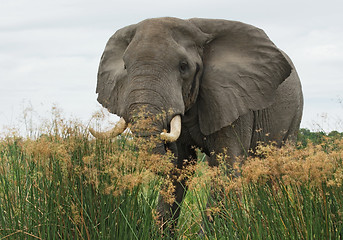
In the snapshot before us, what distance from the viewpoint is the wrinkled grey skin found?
5.89 meters

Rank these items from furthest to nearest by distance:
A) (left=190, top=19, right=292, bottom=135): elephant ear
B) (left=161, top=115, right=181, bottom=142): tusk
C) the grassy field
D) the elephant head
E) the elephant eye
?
(left=190, top=19, right=292, bottom=135): elephant ear
the elephant eye
the elephant head
(left=161, top=115, right=181, bottom=142): tusk
the grassy field

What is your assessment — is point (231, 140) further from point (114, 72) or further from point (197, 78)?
point (114, 72)

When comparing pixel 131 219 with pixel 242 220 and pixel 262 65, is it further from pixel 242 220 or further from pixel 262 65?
pixel 262 65

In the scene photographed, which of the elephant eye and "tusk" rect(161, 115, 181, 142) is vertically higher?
the elephant eye

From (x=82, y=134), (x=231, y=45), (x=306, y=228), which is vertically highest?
(x=231, y=45)

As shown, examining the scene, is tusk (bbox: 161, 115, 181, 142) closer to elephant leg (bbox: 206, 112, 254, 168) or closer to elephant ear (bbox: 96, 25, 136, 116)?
elephant ear (bbox: 96, 25, 136, 116)

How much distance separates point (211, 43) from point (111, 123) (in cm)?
301

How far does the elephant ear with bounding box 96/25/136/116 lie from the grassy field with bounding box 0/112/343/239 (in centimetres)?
224

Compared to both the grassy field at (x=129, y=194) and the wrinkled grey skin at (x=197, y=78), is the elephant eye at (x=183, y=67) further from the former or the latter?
the grassy field at (x=129, y=194)

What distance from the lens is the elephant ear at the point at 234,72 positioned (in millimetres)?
6531

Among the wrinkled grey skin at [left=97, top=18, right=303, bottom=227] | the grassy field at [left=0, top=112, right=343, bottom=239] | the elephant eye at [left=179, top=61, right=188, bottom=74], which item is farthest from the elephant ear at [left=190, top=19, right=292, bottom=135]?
the grassy field at [left=0, top=112, right=343, bottom=239]

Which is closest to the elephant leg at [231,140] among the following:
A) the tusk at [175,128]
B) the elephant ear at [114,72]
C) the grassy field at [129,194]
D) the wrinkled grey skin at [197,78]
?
the wrinkled grey skin at [197,78]

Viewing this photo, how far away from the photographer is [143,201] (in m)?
4.18

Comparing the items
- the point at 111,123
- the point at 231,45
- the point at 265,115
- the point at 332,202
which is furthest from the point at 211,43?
the point at 332,202
